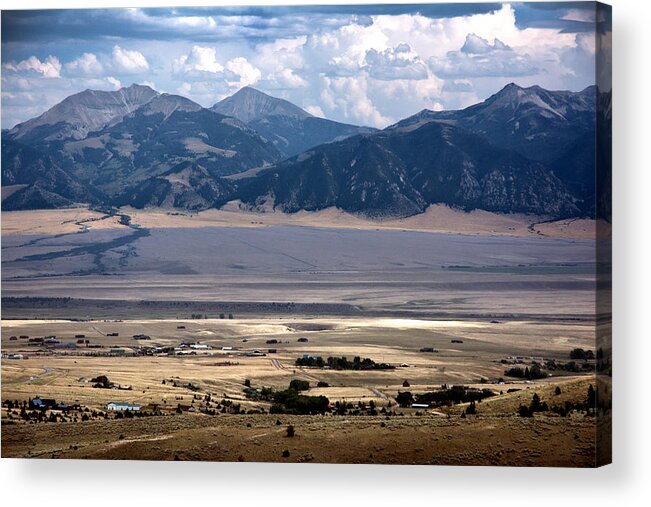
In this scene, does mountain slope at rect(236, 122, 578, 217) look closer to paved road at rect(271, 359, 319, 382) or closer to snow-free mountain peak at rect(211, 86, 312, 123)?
snow-free mountain peak at rect(211, 86, 312, 123)

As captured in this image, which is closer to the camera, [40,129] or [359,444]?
[359,444]

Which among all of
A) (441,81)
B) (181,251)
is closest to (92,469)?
(181,251)

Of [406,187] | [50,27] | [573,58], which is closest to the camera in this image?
[573,58]

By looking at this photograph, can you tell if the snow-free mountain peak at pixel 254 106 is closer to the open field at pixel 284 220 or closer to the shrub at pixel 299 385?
the open field at pixel 284 220

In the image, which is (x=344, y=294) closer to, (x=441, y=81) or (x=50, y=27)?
(x=441, y=81)

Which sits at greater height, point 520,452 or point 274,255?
point 274,255

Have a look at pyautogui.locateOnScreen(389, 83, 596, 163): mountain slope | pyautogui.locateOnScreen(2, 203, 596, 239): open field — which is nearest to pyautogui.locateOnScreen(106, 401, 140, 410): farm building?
pyautogui.locateOnScreen(2, 203, 596, 239): open field

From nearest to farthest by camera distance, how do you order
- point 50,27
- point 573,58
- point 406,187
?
point 573,58 < point 50,27 < point 406,187
